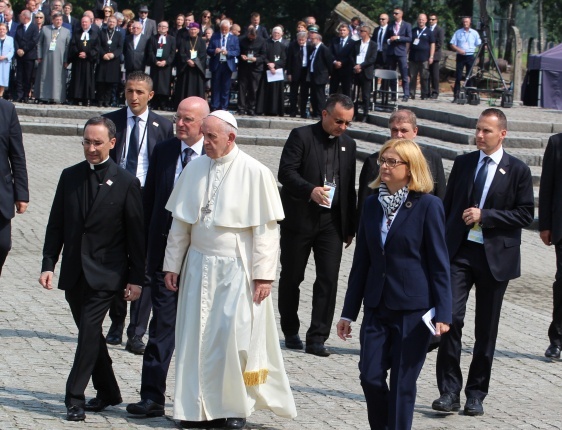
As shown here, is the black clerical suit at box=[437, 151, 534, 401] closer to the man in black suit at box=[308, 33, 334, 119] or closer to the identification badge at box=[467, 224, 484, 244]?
the identification badge at box=[467, 224, 484, 244]

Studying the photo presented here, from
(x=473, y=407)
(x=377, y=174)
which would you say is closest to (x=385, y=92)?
(x=377, y=174)

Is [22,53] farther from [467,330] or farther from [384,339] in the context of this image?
[384,339]

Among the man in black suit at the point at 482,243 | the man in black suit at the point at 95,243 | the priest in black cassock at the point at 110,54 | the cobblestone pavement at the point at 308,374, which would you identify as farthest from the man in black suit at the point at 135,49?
the man in black suit at the point at 95,243

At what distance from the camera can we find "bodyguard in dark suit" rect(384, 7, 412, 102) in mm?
26734

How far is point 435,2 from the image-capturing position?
43656 millimetres

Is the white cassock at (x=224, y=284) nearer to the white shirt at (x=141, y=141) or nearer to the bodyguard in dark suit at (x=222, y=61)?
the white shirt at (x=141, y=141)

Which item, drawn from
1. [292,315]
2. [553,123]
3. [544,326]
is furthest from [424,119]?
[292,315]

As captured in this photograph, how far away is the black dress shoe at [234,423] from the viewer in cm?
739

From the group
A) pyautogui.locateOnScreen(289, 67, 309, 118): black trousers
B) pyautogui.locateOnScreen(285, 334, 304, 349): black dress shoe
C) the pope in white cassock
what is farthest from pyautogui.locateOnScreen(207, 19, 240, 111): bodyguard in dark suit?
the pope in white cassock

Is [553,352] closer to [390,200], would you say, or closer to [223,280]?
[223,280]

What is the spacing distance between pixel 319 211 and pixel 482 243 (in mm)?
1956

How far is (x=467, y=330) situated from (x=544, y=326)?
90 centimetres

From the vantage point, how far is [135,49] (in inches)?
1024

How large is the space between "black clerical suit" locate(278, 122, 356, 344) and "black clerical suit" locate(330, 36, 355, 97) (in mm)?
15384
